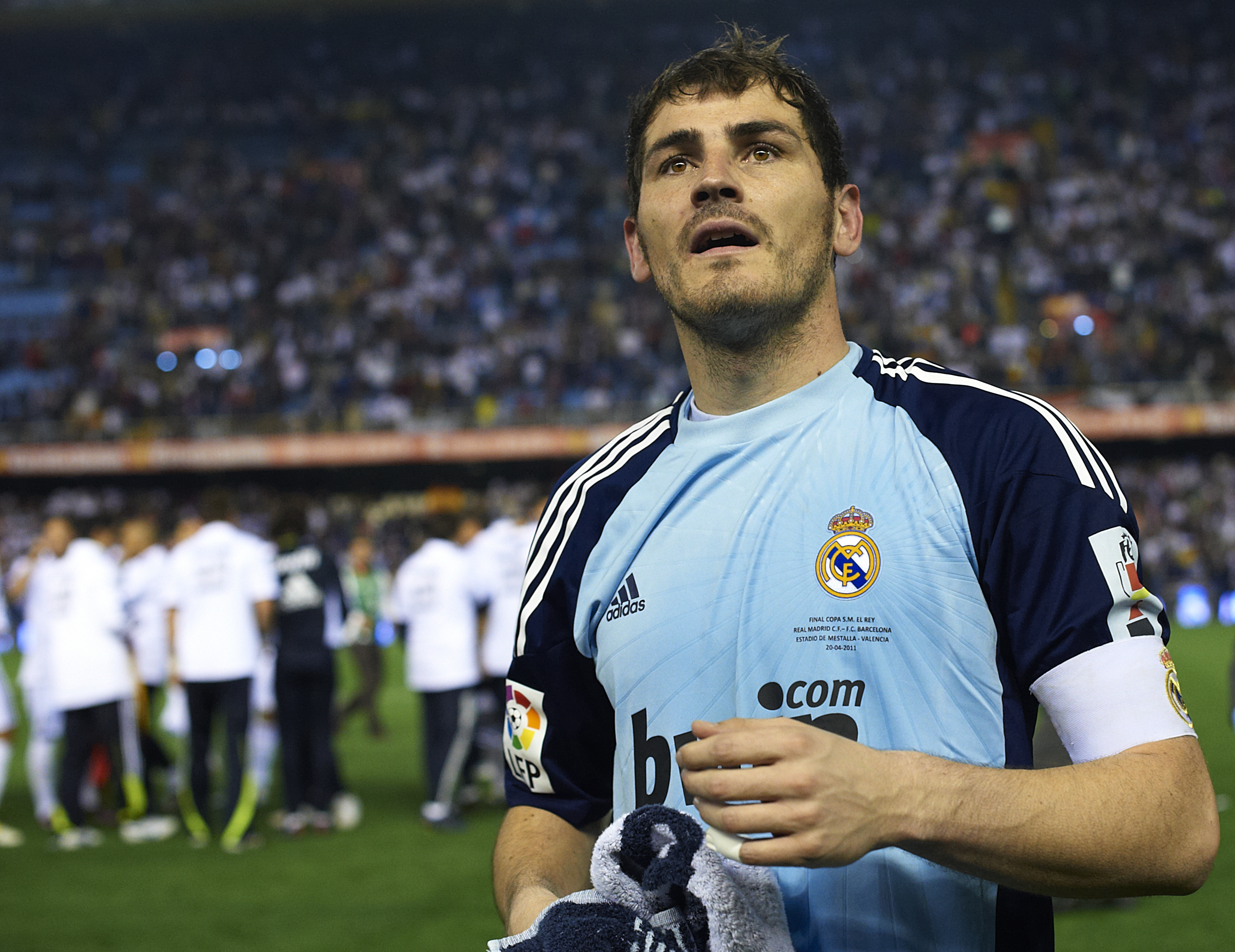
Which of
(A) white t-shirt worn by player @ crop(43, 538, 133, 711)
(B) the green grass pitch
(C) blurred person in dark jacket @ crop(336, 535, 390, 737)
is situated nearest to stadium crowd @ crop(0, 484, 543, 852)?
(A) white t-shirt worn by player @ crop(43, 538, 133, 711)

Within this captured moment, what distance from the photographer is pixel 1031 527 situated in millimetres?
1440

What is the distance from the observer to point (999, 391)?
5.26 feet

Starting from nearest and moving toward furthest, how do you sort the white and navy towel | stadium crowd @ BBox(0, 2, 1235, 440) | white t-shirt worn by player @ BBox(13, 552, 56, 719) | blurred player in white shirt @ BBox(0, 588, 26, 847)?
the white and navy towel → blurred player in white shirt @ BBox(0, 588, 26, 847) → white t-shirt worn by player @ BBox(13, 552, 56, 719) → stadium crowd @ BBox(0, 2, 1235, 440)

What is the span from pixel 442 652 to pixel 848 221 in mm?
6697

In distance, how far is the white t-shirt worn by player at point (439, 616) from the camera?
26.9ft

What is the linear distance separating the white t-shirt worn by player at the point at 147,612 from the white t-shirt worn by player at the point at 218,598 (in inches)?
42.3

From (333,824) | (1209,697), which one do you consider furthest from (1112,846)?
(1209,697)

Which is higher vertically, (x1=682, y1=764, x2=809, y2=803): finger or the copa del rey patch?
the copa del rey patch

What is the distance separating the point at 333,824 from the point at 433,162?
26.0 meters

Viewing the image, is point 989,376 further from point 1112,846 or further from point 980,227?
point 1112,846

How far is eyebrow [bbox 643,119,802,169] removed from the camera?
5.72 ft

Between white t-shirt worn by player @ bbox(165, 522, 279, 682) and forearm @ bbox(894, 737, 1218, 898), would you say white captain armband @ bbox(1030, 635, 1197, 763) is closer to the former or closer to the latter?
forearm @ bbox(894, 737, 1218, 898)

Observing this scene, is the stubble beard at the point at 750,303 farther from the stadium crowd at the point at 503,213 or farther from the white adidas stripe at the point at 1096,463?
the stadium crowd at the point at 503,213

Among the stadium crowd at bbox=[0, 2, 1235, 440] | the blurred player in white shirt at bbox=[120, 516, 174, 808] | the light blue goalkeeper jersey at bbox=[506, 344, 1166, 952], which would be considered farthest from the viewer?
the stadium crowd at bbox=[0, 2, 1235, 440]
